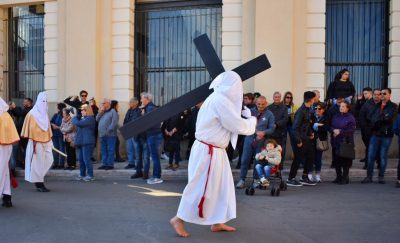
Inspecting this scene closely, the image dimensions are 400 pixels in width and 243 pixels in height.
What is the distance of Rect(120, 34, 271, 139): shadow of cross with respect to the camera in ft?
21.0

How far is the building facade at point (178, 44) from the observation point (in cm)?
1354

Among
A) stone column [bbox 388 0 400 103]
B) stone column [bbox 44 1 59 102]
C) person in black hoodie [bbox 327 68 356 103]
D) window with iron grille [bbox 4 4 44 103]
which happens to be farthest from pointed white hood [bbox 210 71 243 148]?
window with iron grille [bbox 4 4 44 103]

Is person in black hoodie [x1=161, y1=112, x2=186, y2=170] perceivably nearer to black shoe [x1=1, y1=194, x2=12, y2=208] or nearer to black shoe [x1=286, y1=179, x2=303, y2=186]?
black shoe [x1=286, y1=179, x2=303, y2=186]

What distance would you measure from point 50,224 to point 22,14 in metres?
11.6

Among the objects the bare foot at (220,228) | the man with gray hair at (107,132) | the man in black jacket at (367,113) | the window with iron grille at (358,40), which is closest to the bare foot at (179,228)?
the bare foot at (220,228)

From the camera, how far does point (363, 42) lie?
46.5 feet

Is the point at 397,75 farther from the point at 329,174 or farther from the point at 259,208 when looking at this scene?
the point at 259,208

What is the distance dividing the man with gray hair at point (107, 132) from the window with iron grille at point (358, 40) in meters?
5.89

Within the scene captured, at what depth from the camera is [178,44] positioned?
50.5ft

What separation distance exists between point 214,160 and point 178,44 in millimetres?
9598

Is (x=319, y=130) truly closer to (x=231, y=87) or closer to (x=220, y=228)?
(x=220, y=228)

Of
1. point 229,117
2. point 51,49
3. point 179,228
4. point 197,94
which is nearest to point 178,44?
point 51,49

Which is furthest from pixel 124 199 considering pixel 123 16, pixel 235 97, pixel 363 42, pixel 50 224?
pixel 363 42

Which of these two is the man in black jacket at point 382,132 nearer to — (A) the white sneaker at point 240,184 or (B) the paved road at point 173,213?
(B) the paved road at point 173,213
